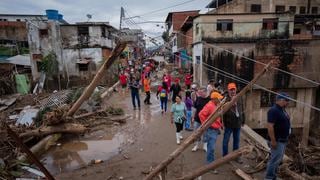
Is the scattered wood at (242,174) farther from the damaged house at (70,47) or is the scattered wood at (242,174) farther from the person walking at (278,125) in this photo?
the damaged house at (70,47)

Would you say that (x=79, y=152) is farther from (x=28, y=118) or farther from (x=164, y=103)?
(x=164, y=103)

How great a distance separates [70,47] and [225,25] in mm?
15670

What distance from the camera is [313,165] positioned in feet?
22.1

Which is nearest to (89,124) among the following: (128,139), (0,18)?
(128,139)

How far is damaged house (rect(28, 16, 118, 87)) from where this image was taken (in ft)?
84.2

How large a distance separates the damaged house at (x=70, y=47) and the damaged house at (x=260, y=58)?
11.0m

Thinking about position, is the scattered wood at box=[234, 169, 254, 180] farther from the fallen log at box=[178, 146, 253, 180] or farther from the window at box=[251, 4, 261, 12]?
the window at box=[251, 4, 261, 12]

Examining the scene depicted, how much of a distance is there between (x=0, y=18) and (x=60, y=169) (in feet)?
165

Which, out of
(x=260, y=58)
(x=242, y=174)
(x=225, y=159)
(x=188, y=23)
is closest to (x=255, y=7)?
(x=188, y=23)

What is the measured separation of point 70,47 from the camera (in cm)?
2647

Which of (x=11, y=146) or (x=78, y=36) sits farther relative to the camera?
(x=78, y=36)

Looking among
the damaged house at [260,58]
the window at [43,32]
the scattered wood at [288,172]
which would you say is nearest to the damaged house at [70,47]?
the window at [43,32]

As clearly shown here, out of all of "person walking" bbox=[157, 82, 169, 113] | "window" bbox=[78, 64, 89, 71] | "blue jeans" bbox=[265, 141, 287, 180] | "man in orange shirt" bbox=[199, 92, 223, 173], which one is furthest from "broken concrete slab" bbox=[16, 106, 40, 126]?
"window" bbox=[78, 64, 89, 71]

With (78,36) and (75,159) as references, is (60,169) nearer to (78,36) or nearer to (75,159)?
(75,159)
